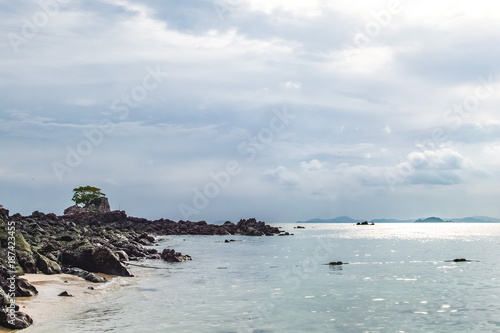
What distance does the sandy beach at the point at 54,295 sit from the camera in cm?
1518

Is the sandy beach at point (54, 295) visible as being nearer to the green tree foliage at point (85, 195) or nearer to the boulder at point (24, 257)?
the boulder at point (24, 257)

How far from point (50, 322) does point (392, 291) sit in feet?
58.2

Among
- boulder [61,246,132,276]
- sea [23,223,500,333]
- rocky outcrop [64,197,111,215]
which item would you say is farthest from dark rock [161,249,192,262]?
rocky outcrop [64,197,111,215]

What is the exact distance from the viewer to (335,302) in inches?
790

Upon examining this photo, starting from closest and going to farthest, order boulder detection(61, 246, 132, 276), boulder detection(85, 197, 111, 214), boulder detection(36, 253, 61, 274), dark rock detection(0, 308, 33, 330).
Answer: dark rock detection(0, 308, 33, 330)
boulder detection(36, 253, 61, 274)
boulder detection(61, 246, 132, 276)
boulder detection(85, 197, 111, 214)

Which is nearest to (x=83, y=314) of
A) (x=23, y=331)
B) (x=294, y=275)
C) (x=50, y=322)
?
(x=50, y=322)

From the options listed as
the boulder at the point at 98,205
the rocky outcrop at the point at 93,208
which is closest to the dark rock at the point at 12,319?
the rocky outcrop at the point at 93,208

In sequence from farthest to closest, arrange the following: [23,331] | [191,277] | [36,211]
Result: 1. [36,211]
2. [191,277]
3. [23,331]

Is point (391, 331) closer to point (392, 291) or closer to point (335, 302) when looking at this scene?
point (335, 302)

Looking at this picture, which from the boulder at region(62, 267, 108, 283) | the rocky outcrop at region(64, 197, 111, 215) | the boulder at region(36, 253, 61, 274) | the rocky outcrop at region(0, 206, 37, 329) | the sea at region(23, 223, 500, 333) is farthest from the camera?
the rocky outcrop at region(64, 197, 111, 215)

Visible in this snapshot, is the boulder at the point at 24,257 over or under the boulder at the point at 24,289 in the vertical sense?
over

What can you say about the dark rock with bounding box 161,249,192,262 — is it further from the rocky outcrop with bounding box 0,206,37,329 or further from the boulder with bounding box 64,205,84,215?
the boulder with bounding box 64,205,84,215

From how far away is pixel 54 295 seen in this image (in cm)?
1820

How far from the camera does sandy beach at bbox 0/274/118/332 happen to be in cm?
1518
